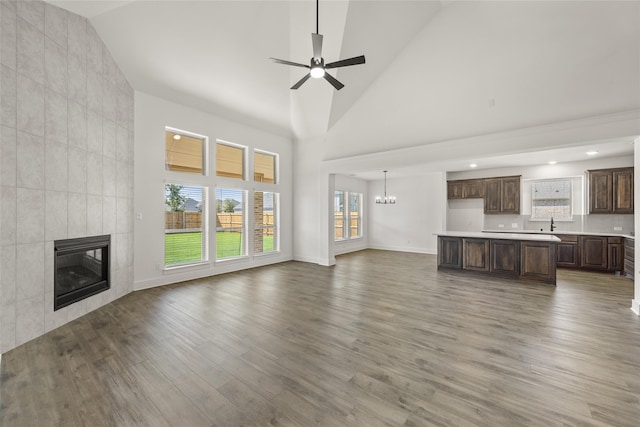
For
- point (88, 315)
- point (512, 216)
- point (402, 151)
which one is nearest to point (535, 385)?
point (402, 151)

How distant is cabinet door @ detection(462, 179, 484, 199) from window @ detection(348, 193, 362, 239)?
12.2 feet

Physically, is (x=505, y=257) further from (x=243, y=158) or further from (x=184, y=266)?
(x=184, y=266)

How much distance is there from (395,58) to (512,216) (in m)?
6.01

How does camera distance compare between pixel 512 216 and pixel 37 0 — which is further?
pixel 512 216

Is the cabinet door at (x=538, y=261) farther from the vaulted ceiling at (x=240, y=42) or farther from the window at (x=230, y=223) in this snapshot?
the window at (x=230, y=223)

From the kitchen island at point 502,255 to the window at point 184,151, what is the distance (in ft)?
19.8

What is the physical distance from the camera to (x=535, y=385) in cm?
214

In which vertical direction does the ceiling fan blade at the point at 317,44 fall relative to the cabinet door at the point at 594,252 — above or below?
above

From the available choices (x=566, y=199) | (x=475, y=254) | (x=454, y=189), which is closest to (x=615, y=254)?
(x=566, y=199)

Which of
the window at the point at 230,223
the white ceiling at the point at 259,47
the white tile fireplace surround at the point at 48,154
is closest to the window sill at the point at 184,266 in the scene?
the window at the point at 230,223

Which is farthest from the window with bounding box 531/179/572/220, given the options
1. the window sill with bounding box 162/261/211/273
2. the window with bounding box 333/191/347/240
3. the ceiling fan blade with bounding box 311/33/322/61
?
the window sill with bounding box 162/261/211/273

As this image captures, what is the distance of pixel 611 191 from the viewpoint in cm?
639

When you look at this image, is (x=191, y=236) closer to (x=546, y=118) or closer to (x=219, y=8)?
(x=219, y=8)

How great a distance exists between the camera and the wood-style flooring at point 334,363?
1853 millimetres
